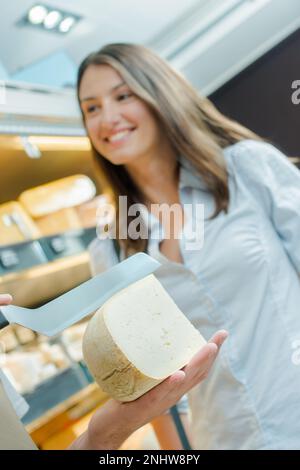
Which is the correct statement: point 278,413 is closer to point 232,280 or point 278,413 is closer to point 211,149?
point 232,280

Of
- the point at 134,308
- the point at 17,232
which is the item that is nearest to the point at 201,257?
the point at 134,308

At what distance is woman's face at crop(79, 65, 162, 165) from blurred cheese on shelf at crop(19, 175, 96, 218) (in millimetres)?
370

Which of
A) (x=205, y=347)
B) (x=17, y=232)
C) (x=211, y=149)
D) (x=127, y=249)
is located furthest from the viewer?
(x=17, y=232)

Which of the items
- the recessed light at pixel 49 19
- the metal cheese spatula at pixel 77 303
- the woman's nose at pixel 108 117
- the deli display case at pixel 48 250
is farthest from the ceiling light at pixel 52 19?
the metal cheese spatula at pixel 77 303

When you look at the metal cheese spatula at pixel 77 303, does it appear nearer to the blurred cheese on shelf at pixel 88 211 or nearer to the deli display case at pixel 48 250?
the deli display case at pixel 48 250

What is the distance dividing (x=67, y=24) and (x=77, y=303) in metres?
0.53

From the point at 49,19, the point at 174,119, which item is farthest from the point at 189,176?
the point at 49,19

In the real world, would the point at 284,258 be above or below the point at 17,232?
below

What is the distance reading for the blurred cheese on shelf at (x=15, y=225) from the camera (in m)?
0.76

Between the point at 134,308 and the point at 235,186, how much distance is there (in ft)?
0.78

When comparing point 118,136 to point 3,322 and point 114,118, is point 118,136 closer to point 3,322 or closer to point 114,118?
point 114,118

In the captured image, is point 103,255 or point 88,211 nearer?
point 103,255

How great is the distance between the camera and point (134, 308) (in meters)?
0.29

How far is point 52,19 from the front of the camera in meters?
0.62
